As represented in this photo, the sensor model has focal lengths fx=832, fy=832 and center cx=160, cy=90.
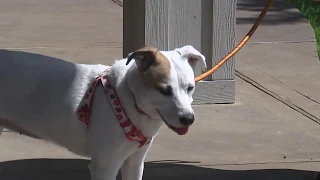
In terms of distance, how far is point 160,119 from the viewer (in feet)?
15.6

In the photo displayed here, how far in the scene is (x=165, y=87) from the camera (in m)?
4.43

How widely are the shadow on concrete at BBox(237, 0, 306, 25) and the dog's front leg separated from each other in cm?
637

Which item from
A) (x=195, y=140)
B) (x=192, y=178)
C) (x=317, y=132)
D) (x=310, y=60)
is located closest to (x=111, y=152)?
(x=192, y=178)

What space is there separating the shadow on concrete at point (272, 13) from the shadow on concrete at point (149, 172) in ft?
17.3

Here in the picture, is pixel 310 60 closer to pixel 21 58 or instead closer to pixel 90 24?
pixel 90 24

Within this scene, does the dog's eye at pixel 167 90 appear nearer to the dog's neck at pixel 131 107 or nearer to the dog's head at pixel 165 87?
the dog's head at pixel 165 87

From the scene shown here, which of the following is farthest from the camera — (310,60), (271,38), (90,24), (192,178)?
(90,24)

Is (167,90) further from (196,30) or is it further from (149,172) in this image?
(196,30)

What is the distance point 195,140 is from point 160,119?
216 cm

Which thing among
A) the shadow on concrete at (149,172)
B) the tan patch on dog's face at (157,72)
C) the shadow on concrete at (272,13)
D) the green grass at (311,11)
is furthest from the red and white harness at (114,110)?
the shadow on concrete at (272,13)

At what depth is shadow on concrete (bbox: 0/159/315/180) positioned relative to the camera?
5984 millimetres

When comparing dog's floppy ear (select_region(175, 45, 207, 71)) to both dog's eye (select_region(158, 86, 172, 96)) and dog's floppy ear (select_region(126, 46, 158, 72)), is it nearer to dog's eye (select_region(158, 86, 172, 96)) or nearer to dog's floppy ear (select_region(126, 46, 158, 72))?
dog's floppy ear (select_region(126, 46, 158, 72))

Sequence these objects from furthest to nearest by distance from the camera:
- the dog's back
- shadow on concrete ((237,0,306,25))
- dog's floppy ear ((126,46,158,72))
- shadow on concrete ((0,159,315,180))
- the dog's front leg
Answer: shadow on concrete ((237,0,306,25)), shadow on concrete ((0,159,315,180)), the dog's front leg, the dog's back, dog's floppy ear ((126,46,158,72))

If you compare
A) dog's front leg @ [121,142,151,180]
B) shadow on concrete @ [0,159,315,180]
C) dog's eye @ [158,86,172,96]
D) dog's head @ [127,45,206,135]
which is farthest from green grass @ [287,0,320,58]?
dog's eye @ [158,86,172,96]
